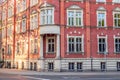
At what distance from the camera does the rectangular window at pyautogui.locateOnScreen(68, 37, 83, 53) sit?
4822 centimetres

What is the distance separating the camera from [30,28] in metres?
53.7

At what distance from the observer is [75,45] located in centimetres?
4834

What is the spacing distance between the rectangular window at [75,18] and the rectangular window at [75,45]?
2.17 m

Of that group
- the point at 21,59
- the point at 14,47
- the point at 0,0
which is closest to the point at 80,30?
the point at 21,59

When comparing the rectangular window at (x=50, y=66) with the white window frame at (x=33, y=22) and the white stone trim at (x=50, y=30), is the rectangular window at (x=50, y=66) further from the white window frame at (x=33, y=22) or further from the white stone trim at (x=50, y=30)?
the white window frame at (x=33, y=22)

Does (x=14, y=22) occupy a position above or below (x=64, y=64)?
above

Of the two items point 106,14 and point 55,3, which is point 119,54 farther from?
point 55,3

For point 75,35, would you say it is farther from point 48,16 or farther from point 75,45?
point 48,16

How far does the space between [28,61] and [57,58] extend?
831 centimetres

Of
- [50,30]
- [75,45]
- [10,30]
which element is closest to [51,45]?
[50,30]

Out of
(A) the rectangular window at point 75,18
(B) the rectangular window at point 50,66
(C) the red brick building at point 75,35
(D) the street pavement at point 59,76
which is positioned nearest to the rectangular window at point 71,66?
(C) the red brick building at point 75,35

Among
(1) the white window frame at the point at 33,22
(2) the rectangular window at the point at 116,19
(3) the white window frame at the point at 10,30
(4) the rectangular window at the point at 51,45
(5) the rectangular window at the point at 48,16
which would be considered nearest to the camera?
(5) the rectangular window at the point at 48,16

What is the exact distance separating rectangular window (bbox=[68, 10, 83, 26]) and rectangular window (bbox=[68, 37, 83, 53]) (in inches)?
85.5

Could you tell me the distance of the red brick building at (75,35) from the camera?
156 feet
